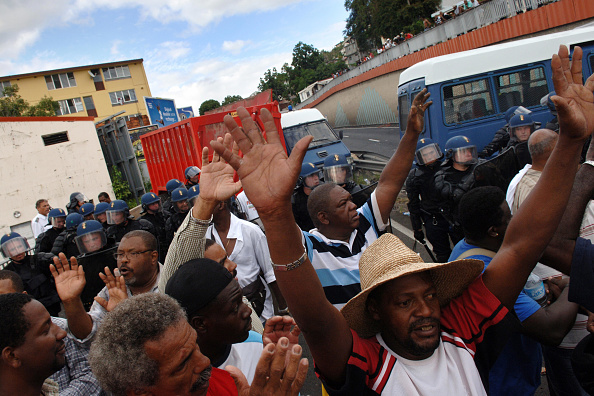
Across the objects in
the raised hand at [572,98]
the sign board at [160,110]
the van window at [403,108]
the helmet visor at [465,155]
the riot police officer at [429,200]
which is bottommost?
the riot police officer at [429,200]

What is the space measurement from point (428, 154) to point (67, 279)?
4421 millimetres

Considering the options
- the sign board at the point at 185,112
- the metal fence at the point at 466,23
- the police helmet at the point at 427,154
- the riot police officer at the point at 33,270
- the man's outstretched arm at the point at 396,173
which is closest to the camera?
the man's outstretched arm at the point at 396,173

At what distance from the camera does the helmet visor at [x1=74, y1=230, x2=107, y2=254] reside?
4.66 m

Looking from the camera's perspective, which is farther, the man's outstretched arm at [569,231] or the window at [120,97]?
the window at [120,97]

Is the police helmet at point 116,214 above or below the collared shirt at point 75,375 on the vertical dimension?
above

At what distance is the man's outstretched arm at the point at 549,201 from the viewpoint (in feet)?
5.62

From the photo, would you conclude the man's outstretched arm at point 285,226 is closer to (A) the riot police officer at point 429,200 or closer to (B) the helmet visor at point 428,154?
(A) the riot police officer at point 429,200

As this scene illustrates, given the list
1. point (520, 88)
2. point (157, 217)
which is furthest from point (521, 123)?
Answer: point (157, 217)

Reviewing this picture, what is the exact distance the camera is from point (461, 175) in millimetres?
5082

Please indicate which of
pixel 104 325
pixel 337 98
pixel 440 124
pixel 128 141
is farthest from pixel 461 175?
pixel 337 98

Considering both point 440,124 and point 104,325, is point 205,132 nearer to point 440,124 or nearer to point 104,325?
point 440,124

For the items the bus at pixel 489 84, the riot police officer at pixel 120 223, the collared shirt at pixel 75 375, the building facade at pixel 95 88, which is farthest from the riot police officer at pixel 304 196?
the building facade at pixel 95 88

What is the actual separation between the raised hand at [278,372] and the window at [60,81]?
47786mm

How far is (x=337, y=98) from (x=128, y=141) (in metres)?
28.1
